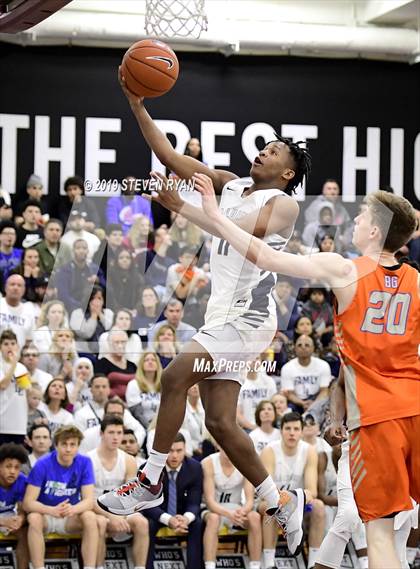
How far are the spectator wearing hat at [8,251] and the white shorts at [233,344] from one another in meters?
4.94

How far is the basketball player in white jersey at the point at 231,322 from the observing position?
5.94 metres

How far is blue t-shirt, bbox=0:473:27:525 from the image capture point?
889 cm

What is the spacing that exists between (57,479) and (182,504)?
46.3 inches

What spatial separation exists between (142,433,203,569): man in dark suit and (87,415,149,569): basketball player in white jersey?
0.12 metres

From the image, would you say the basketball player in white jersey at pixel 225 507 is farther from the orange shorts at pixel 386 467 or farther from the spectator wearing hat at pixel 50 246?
the orange shorts at pixel 386 467

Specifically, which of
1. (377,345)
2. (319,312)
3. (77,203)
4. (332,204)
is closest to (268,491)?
(377,345)

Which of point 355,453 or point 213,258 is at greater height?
point 213,258

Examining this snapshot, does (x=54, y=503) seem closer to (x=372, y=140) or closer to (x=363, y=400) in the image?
(x=363, y=400)

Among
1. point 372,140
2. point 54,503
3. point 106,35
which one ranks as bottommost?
point 54,503

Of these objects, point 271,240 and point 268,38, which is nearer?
point 271,240

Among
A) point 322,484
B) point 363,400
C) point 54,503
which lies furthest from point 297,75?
point 363,400

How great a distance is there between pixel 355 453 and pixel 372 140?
942cm

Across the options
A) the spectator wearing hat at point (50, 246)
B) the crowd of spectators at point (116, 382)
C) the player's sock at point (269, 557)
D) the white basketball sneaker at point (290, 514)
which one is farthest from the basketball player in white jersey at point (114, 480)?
the white basketball sneaker at point (290, 514)

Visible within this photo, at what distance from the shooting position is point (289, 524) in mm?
6438
